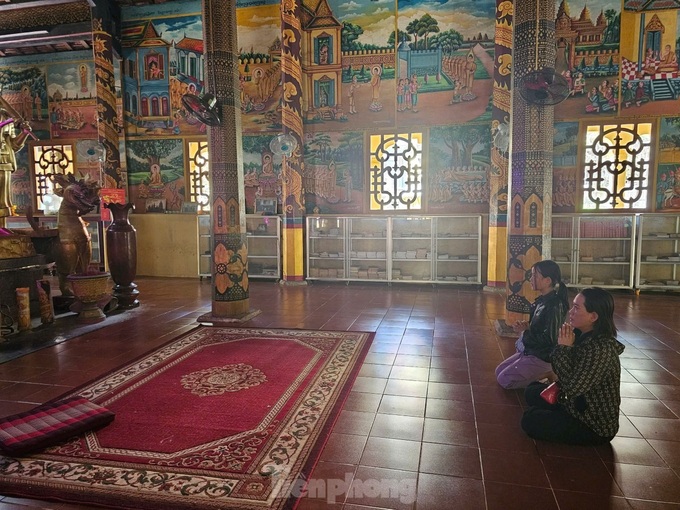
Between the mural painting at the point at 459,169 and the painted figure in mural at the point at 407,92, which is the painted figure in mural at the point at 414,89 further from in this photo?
the mural painting at the point at 459,169

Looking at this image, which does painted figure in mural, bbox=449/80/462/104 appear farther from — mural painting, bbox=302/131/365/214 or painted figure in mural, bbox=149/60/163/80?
painted figure in mural, bbox=149/60/163/80


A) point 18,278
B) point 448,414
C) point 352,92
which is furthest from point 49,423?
point 352,92

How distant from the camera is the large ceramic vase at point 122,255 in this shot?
7.66 metres

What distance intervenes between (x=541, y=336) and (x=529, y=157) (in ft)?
8.55

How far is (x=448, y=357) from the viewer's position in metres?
4.98

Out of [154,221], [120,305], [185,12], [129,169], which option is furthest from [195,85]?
[120,305]

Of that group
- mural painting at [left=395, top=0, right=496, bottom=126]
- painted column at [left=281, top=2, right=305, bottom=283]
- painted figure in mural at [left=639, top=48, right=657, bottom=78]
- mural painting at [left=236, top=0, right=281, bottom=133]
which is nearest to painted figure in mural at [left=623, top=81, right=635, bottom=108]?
painted figure in mural at [left=639, top=48, right=657, bottom=78]

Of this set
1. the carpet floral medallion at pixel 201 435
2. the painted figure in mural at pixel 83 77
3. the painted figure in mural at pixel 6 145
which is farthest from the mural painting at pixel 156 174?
the carpet floral medallion at pixel 201 435

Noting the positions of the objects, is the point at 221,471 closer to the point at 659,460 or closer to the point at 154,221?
the point at 659,460

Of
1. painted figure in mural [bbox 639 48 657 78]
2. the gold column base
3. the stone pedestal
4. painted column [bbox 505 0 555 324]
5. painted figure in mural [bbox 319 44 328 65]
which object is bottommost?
the gold column base

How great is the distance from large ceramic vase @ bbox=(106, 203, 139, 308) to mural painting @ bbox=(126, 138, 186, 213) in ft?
12.4

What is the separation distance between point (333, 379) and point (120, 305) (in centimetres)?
489

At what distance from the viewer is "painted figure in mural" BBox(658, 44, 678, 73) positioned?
8.91 metres

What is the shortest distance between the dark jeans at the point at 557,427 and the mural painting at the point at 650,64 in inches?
325
